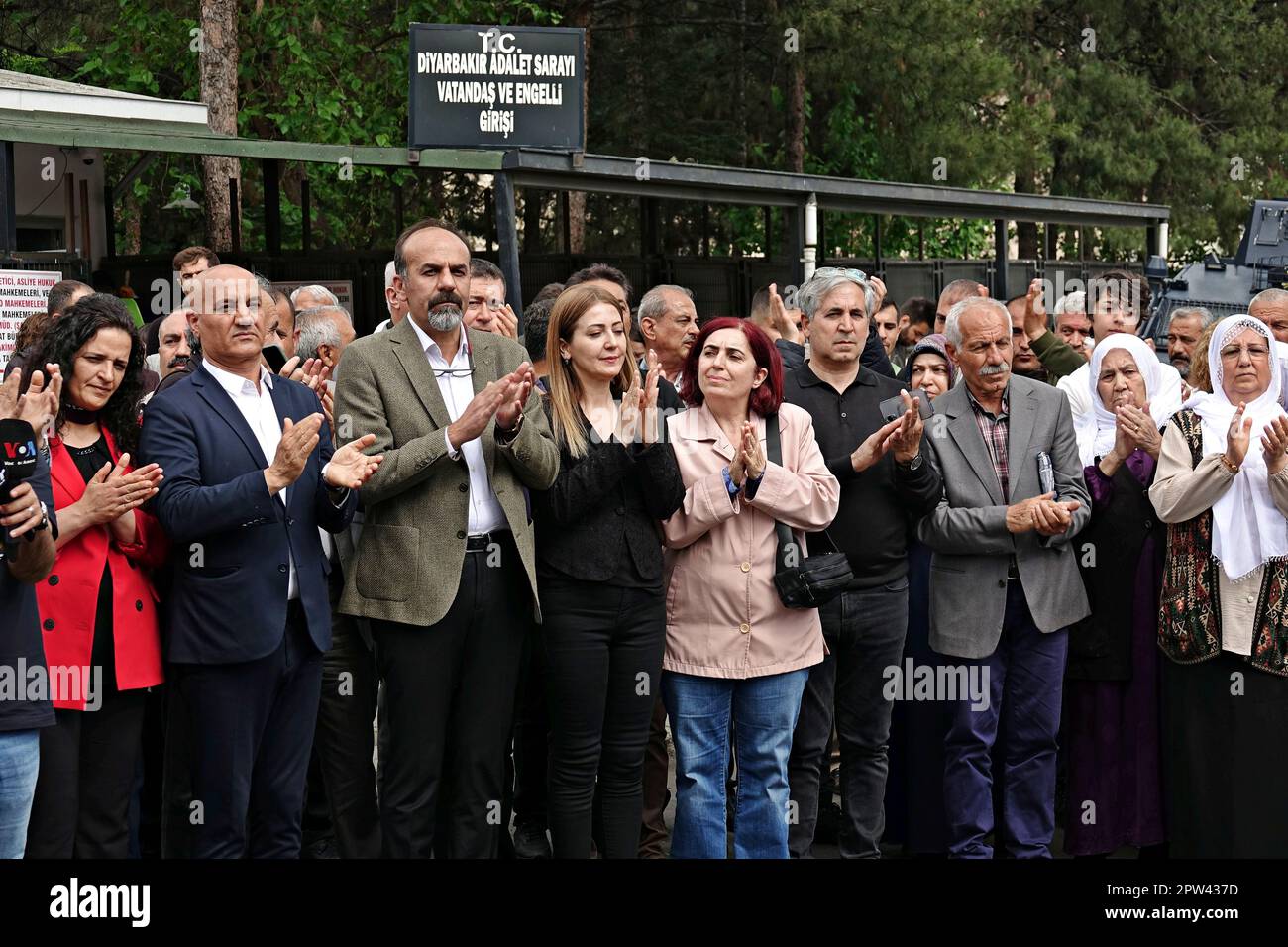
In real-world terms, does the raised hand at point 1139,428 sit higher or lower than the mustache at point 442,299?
lower

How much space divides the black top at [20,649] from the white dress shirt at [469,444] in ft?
4.41

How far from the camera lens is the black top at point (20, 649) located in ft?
15.1

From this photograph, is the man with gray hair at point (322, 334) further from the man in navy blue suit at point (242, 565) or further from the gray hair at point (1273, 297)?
the gray hair at point (1273, 297)

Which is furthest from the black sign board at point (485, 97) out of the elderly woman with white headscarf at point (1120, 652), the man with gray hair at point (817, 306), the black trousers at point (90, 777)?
the black trousers at point (90, 777)

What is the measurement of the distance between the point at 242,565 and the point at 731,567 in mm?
1705

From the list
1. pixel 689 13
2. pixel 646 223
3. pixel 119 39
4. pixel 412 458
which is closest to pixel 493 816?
pixel 412 458

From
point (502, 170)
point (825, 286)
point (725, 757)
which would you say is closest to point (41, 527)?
point (725, 757)

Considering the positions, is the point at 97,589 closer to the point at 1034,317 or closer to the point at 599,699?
the point at 599,699

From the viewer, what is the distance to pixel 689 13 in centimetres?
2836

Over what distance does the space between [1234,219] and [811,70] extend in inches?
394

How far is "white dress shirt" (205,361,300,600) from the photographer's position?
5.25 m

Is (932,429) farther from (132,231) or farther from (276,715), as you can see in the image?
(132,231)

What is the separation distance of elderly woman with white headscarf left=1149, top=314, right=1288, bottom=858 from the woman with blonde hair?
2.00m

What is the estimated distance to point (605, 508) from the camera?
5.61 m
